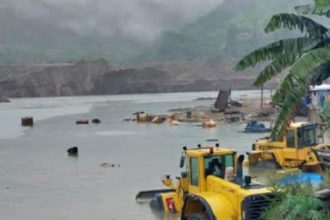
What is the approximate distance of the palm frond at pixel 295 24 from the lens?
37.9 feet

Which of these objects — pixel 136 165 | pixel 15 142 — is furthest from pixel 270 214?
pixel 15 142

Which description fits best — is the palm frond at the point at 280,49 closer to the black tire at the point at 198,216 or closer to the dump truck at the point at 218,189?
the dump truck at the point at 218,189

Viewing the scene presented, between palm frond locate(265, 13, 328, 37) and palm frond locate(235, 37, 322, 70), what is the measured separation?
16 cm

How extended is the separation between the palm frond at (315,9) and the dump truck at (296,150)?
9.79m

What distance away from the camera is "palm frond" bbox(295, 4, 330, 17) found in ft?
35.5

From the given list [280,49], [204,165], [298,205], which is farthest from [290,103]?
[204,165]

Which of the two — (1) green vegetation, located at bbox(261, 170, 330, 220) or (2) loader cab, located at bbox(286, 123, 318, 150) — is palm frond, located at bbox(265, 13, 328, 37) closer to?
(1) green vegetation, located at bbox(261, 170, 330, 220)

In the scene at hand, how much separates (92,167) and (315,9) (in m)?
22.6

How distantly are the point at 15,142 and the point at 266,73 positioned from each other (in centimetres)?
4201

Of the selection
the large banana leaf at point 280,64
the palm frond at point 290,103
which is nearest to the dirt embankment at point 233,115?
the large banana leaf at point 280,64

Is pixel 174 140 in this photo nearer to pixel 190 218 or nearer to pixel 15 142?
pixel 15 142

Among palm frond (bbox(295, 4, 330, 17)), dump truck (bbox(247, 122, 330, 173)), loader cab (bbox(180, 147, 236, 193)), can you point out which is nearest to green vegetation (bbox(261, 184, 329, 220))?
palm frond (bbox(295, 4, 330, 17))

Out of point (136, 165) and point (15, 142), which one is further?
point (15, 142)

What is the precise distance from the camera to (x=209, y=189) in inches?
519
